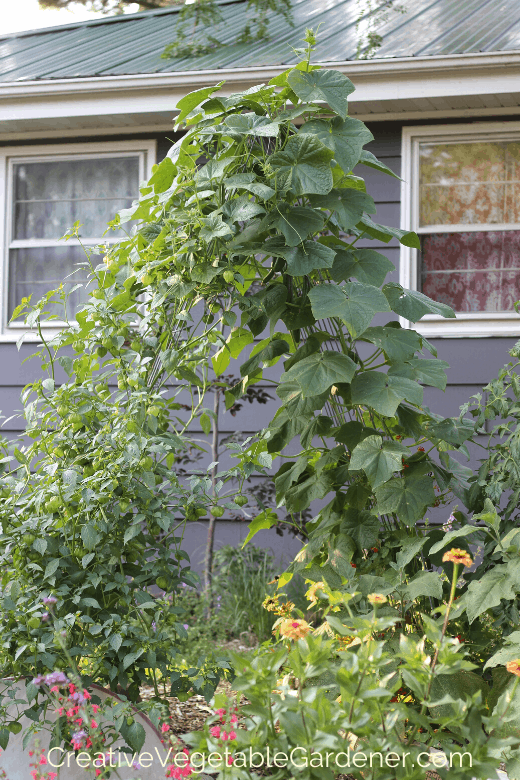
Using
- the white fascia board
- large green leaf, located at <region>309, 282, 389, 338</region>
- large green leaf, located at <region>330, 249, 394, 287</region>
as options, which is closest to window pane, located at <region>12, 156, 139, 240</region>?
the white fascia board

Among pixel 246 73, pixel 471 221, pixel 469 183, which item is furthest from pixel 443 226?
pixel 246 73

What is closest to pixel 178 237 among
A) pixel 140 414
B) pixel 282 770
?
pixel 140 414

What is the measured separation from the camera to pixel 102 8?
10.2m

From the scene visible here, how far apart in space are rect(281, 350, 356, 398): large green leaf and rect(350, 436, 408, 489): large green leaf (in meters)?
0.19

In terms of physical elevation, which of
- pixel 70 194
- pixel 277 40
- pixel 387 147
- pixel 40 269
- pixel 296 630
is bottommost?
pixel 296 630

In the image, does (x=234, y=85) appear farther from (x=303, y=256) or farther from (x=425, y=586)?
(x=425, y=586)

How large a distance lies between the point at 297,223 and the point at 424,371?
50cm

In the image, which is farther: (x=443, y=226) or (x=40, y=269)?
(x=40, y=269)

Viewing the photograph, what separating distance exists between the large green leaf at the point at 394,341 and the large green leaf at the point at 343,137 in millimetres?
394

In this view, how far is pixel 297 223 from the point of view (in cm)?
151

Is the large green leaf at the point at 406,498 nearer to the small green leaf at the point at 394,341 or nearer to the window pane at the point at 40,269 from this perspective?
the small green leaf at the point at 394,341

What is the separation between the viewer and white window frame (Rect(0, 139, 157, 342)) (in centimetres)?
416

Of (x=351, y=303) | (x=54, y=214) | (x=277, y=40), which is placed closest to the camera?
(x=351, y=303)

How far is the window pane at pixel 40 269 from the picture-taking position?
438 cm
